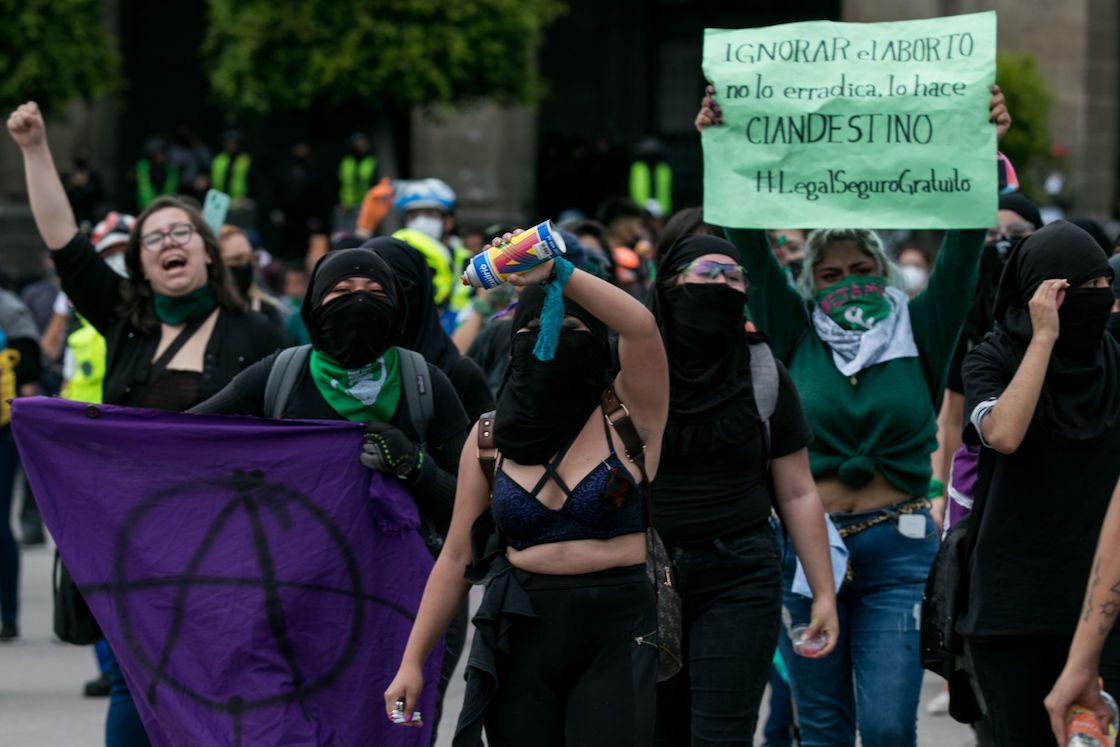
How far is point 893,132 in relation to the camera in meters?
6.16

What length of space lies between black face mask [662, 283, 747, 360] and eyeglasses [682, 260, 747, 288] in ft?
0.09

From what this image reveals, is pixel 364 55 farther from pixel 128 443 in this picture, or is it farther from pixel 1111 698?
pixel 1111 698

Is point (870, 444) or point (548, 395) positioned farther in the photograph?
point (870, 444)

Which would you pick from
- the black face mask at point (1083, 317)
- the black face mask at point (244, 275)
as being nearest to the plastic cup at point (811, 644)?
the black face mask at point (1083, 317)

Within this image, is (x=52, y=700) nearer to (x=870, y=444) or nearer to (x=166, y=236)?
(x=166, y=236)

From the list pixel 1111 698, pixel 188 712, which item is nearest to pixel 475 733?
pixel 188 712

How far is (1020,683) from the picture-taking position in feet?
15.7

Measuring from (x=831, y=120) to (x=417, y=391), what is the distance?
154cm

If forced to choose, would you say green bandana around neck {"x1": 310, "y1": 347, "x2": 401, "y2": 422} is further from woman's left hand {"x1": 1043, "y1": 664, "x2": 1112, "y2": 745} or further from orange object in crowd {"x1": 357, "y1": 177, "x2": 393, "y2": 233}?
orange object in crowd {"x1": 357, "y1": 177, "x2": 393, "y2": 233}

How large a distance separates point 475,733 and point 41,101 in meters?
19.7

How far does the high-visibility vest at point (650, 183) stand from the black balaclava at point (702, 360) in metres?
19.0

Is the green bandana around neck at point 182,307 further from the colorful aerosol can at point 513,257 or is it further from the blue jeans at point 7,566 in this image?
the blue jeans at point 7,566

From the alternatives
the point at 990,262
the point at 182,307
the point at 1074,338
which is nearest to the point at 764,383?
the point at 1074,338

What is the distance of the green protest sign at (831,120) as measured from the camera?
6.08 meters
